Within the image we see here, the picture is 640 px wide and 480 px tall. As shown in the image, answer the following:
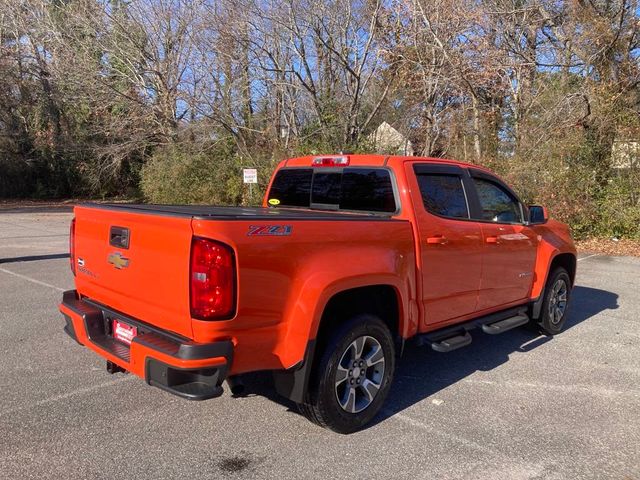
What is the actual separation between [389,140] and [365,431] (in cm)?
1581

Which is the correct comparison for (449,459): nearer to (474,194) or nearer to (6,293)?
(474,194)

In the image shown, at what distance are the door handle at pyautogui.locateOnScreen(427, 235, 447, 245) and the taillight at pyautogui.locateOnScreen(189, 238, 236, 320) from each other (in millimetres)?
1836

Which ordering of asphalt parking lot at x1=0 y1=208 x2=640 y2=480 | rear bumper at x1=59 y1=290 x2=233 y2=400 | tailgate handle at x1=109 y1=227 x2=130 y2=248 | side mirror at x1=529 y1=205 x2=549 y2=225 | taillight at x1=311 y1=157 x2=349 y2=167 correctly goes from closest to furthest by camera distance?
rear bumper at x1=59 y1=290 x2=233 y2=400 → asphalt parking lot at x1=0 y1=208 x2=640 y2=480 → tailgate handle at x1=109 y1=227 x2=130 y2=248 → taillight at x1=311 y1=157 x2=349 y2=167 → side mirror at x1=529 y1=205 x2=549 y2=225

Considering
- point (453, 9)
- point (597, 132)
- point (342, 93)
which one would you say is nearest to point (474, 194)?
point (597, 132)

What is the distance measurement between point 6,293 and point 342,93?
44.4 feet

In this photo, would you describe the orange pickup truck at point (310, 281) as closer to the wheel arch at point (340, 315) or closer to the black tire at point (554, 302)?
the wheel arch at point (340, 315)

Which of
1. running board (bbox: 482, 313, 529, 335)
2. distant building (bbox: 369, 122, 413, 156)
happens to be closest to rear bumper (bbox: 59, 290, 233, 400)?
running board (bbox: 482, 313, 529, 335)

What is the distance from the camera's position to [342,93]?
1875cm

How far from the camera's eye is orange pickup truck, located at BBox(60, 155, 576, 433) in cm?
305

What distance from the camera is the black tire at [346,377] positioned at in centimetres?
353

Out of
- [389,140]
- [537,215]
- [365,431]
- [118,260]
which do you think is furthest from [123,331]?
[389,140]

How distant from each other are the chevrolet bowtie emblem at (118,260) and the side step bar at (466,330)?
2284 millimetres

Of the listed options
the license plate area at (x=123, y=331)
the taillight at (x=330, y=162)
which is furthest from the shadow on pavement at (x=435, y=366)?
the taillight at (x=330, y=162)

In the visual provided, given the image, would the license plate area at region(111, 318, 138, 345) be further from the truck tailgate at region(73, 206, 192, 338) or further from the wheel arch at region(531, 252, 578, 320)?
the wheel arch at region(531, 252, 578, 320)
